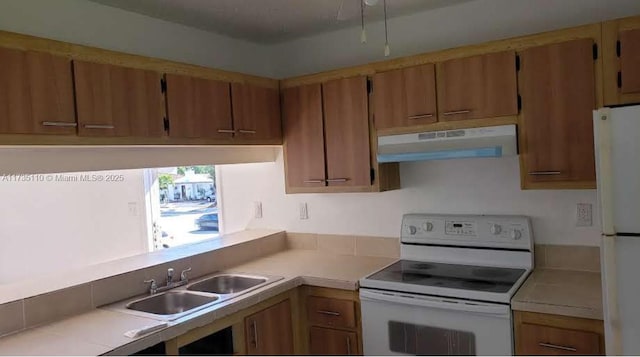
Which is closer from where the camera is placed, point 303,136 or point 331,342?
point 331,342

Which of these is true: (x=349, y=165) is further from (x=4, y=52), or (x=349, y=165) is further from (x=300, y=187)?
(x=4, y=52)

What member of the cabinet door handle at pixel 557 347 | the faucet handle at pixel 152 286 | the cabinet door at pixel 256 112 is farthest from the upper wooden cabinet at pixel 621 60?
the faucet handle at pixel 152 286

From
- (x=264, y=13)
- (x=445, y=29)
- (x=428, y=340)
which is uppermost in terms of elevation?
(x=264, y=13)

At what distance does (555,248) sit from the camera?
265 cm

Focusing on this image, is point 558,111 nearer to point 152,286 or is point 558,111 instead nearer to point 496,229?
point 496,229

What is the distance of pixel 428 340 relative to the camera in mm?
2432

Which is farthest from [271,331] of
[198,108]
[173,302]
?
[198,108]

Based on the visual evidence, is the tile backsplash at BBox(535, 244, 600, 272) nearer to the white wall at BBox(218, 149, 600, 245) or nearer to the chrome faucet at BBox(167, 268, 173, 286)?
the white wall at BBox(218, 149, 600, 245)

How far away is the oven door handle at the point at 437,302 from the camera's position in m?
2.22

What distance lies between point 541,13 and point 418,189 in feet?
4.03

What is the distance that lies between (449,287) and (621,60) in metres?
1.32

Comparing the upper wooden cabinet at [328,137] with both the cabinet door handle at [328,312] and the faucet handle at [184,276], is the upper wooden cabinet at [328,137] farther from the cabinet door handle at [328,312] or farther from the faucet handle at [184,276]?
the faucet handle at [184,276]

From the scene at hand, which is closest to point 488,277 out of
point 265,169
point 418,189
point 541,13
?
point 418,189

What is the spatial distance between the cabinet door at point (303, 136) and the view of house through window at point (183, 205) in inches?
31.9
